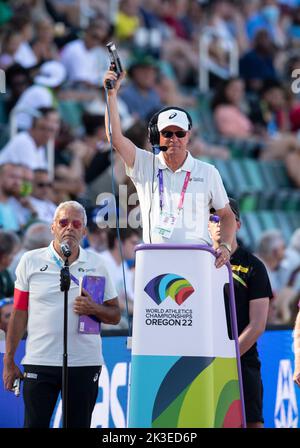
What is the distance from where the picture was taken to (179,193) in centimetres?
790

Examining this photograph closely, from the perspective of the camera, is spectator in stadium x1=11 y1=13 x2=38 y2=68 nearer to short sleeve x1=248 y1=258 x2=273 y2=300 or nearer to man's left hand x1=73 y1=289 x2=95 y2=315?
short sleeve x1=248 y1=258 x2=273 y2=300

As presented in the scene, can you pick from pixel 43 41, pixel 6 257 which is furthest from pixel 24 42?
pixel 6 257

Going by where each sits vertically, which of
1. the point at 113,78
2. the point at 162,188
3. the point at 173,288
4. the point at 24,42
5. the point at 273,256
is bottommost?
the point at 173,288

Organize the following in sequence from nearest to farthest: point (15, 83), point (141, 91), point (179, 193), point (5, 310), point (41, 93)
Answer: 1. point (179, 193)
2. point (5, 310)
3. point (41, 93)
4. point (15, 83)
5. point (141, 91)

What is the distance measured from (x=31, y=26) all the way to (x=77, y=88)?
3.34 ft

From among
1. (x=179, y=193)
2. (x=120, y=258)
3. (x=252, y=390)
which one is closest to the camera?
(x=179, y=193)

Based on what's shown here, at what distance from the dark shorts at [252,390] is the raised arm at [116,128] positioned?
61.5 inches

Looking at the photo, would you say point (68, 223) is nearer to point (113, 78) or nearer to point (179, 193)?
point (179, 193)

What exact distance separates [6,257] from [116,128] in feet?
9.20

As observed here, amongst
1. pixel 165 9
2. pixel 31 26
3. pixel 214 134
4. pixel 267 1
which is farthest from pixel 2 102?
pixel 267 1

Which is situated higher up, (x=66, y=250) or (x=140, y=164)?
(x=140, y=164)

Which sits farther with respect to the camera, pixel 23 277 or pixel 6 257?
pixel 6 257

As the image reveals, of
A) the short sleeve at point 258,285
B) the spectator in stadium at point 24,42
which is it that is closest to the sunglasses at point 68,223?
the short sleeve at point 258,285
